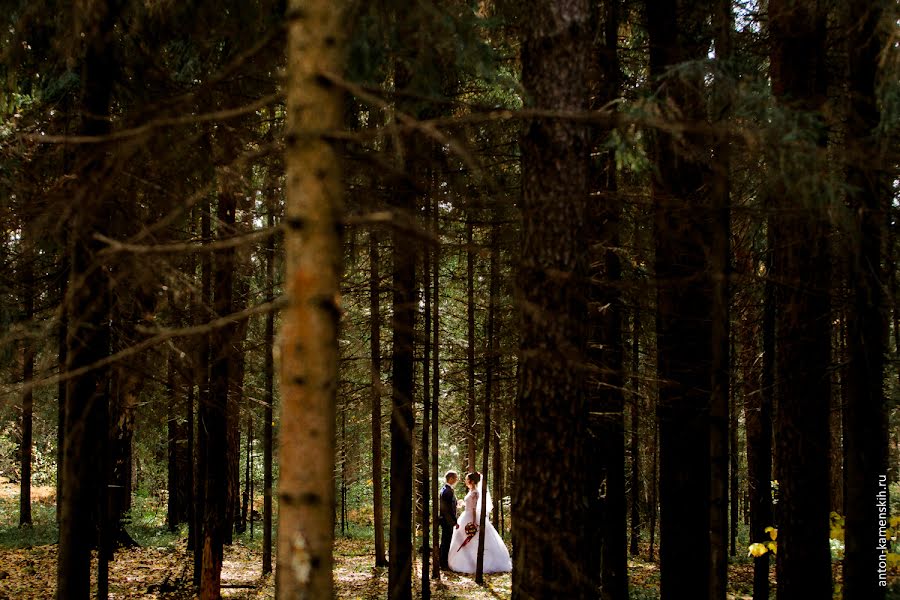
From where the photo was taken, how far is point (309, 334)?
2.74 metres

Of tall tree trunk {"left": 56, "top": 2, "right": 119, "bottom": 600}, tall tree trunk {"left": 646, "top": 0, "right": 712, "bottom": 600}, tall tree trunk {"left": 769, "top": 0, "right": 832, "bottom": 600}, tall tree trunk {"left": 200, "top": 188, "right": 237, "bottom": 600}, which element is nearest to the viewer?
tall tree trunk {"left": 56, "top": 2, "right": 119, "bottom": 600}

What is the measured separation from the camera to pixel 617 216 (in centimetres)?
926

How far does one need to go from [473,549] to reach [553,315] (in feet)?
36.6

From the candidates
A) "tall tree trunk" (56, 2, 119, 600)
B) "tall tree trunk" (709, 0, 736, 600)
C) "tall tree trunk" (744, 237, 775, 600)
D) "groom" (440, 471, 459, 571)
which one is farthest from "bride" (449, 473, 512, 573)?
"tall tree trunk" (56, 2, 119, 600)

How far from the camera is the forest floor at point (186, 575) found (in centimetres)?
1122

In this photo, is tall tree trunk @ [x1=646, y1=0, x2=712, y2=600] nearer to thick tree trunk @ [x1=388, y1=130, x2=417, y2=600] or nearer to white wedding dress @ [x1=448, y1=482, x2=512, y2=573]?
thick tree trunk @ [x1=388, y1=130, x2=417, y2=600]

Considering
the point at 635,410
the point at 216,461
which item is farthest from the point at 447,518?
the point at 216,461

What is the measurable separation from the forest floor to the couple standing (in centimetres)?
47

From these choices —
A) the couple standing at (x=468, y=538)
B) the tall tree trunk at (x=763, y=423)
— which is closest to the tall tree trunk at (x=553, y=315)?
the tall tree trunk at (x=763, y=423)

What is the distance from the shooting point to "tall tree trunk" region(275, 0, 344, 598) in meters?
2.69

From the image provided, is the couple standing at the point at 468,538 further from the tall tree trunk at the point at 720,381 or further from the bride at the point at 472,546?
the tall tree trunk at the point at 720,381

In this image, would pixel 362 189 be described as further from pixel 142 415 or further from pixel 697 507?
pixel 142 415

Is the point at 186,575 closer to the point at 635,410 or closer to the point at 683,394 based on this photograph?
the point at 635,410

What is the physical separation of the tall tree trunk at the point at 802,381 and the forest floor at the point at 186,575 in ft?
9.03
